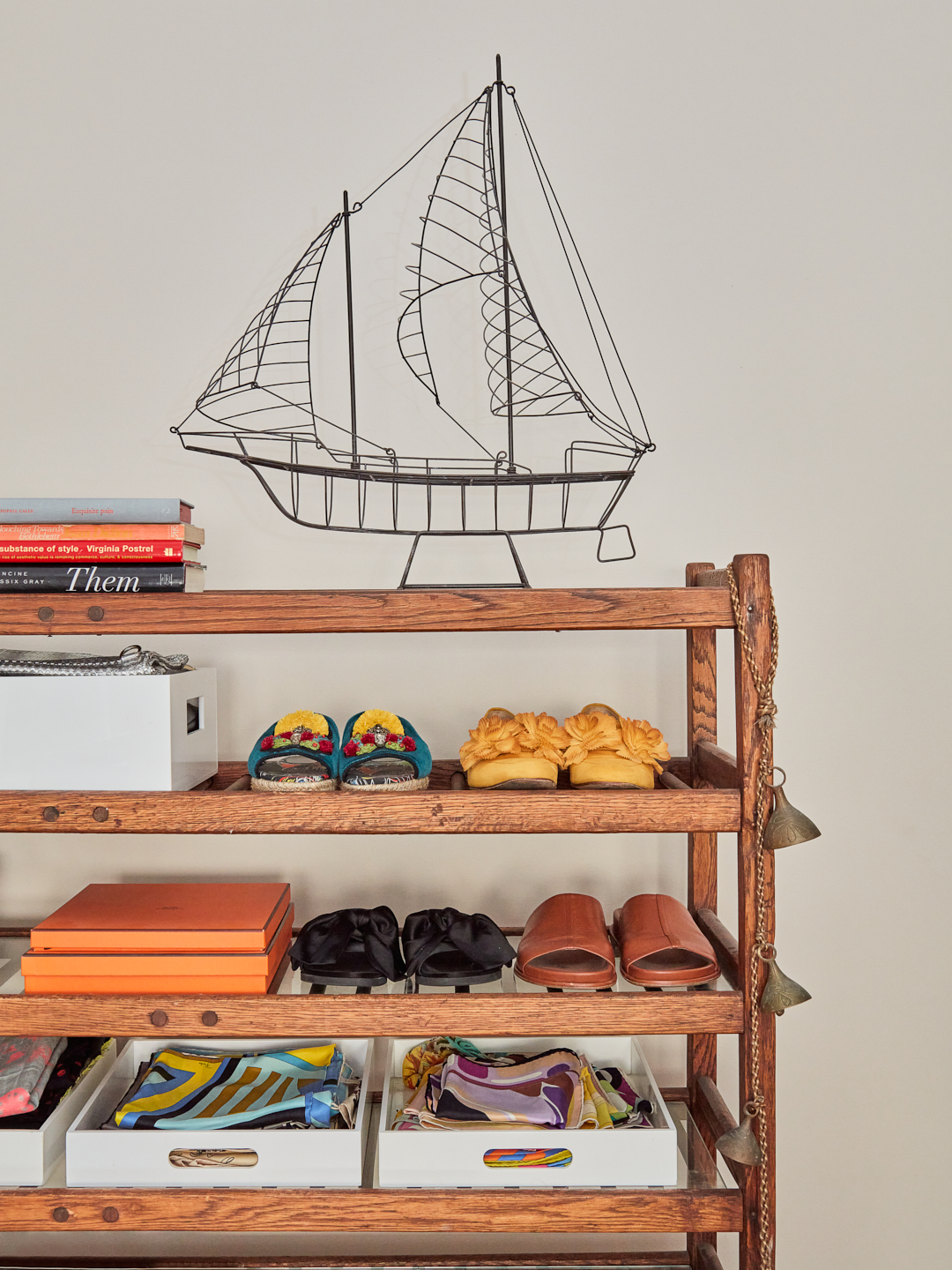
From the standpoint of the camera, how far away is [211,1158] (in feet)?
4.09

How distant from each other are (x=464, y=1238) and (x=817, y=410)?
5.39ft

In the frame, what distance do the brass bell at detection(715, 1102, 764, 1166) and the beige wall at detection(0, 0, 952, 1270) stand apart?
0.51 m

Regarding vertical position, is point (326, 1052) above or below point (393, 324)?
below

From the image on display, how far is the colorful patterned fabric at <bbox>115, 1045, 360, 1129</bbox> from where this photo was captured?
127 centimetres

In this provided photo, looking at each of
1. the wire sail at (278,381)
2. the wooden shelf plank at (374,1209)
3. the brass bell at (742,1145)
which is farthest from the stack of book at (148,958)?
the wire sail at (278,381)

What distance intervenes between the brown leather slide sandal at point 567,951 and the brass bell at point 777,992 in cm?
21

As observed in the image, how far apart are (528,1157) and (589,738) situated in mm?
572

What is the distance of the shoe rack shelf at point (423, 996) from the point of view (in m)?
1.20

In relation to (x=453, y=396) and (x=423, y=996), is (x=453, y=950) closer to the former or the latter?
(x=423, y=996)

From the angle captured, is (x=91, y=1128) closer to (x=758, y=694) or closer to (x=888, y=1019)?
(x=758, y=694)

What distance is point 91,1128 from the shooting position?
4.25 feet

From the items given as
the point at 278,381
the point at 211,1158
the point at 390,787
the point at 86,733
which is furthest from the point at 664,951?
the point at 278,381

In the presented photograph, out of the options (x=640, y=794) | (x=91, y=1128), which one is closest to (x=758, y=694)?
(x=640, y=794)

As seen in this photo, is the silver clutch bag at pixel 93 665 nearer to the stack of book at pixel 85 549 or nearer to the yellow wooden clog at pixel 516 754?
the stack of book at pixel 85 549
